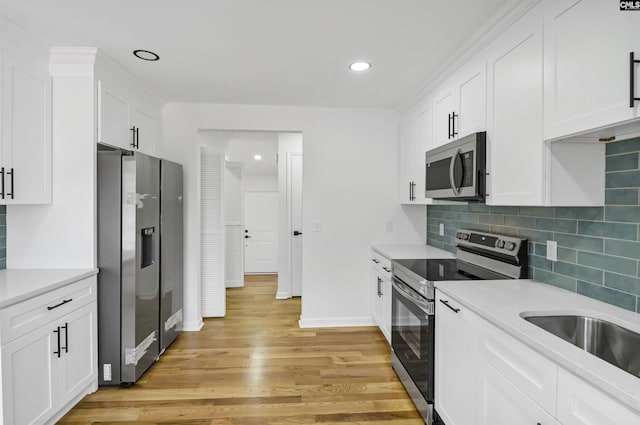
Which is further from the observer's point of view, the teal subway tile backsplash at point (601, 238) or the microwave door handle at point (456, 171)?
the microwave door handle at point (456, 171)

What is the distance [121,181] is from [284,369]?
6.41 ft

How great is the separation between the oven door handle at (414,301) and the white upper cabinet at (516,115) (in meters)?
0.74

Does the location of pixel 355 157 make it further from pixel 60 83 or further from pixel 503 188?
pixel 60 83

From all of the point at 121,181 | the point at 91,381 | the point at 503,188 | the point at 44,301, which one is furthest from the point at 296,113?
the point at 91,381

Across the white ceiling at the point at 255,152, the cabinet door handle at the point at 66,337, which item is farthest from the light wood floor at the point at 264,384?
the white ceiling at the point at 255,152

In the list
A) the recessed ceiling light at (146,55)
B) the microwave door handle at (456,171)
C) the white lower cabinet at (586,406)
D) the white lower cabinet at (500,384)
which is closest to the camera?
the white lower cabinet at (586,406)

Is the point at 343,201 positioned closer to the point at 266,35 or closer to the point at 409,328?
the point at 409,328

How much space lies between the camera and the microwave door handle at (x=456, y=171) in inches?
86.6

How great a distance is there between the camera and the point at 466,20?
193 centimetres

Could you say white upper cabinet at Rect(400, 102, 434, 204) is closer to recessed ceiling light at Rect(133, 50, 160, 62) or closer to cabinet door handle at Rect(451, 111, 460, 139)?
cabinet door handle at Rect(451, 111, 460, 139)

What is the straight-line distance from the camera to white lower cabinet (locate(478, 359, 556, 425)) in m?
1.17

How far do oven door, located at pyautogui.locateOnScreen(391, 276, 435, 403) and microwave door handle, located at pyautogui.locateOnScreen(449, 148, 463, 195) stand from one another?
759 millimetres

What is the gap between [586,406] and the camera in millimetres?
977

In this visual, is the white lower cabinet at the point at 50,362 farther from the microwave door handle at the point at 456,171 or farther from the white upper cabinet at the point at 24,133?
the microwave door handle at the point at 456,171
